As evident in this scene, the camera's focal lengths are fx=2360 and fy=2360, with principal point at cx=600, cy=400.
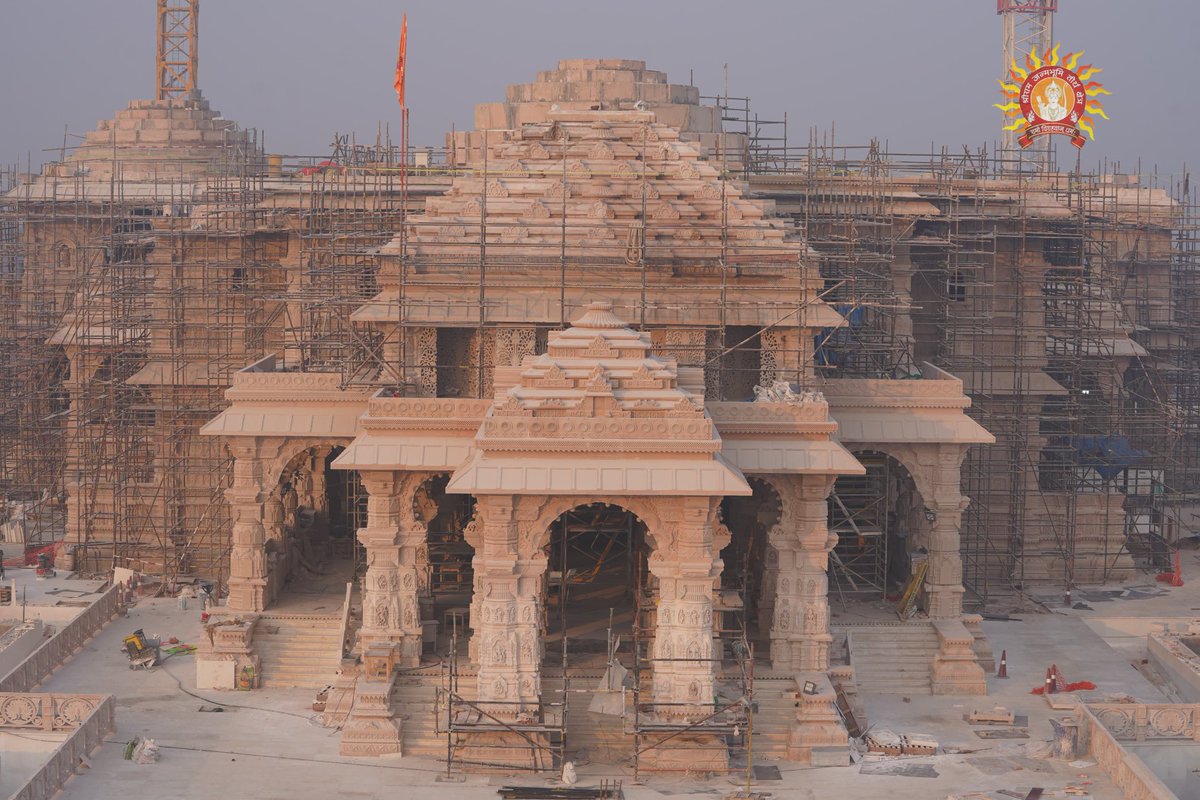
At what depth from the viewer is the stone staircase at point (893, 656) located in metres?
49.7

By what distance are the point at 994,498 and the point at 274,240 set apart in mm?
19911

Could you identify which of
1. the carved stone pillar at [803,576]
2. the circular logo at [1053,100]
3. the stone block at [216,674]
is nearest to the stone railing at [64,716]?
the stone block at [216,674]

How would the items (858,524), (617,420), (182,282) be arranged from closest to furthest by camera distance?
1. (617,420)
2. (858,524)
3. (182,282)

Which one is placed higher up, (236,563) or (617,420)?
(617,420)

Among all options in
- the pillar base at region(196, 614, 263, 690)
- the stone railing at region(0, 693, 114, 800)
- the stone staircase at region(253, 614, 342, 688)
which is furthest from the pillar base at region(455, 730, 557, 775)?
the pillar base at region(196, 614, 263, 690)

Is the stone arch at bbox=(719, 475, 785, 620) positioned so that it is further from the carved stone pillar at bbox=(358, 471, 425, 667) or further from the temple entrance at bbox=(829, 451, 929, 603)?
the carved stone pillar at bbox=(358, 471, 425, 667)

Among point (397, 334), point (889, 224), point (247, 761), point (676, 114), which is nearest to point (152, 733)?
point (247, 761)

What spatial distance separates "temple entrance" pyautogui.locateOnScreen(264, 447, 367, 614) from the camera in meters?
52.6

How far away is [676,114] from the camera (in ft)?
221

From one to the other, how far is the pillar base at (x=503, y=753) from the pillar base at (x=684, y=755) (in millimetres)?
1797

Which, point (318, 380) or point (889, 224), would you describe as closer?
point (318, 380)

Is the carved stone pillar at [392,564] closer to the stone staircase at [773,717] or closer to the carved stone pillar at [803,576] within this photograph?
the stone staircase at [773,717]

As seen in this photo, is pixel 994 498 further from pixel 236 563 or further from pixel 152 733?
pixel 152 733

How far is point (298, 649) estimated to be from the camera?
50500mm
